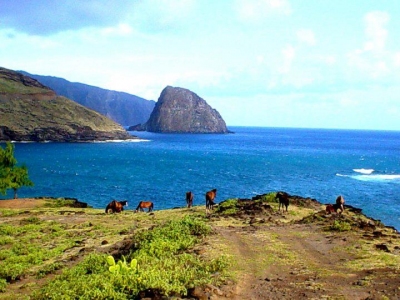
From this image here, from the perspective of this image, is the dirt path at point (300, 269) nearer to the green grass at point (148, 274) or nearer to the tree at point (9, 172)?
the green grass at point (148, 274)

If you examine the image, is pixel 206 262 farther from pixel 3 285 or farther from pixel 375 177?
pixel 375 177

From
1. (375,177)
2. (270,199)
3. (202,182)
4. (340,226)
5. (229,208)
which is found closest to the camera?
(340,226)

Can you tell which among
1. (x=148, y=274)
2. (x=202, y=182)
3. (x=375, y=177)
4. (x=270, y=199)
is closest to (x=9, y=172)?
(x=270, y=199)

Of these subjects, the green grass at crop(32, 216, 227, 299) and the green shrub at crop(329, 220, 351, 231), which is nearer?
the green grass at crop(32, 216, 227, 299)

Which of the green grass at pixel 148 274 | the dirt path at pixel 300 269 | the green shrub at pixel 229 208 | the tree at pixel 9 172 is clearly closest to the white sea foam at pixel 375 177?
the green shrub at pixel 229 208

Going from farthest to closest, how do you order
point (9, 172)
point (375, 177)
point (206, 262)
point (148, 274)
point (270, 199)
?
1. point (375, 177)
2. point (9, 172)
3. point (270, 199)
4. point (206, 262)
5. point (148, 274)

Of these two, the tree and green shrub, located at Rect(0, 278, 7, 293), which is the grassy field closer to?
green shrub, located at Rect(0, 278, 7, 293)

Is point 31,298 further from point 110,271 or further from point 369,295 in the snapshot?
point 369,295

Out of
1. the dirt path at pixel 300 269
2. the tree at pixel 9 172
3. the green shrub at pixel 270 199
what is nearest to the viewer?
the dirt path at pixel 300 269

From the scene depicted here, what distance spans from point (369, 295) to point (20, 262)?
15015 millimetres

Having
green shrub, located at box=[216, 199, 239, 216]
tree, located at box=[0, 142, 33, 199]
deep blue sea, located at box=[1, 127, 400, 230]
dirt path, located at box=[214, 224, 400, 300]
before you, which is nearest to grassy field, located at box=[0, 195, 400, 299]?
dirt path, located at box=[214, 224, 400, 300]

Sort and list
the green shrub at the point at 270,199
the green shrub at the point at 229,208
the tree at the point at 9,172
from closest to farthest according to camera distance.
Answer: the green shrub at the point at 229,208
the green shrub at the point at 270,199
the tree at the point at 9,172

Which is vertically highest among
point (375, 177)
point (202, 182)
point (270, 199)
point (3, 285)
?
point (3, 285)

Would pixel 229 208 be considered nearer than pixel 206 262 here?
No
